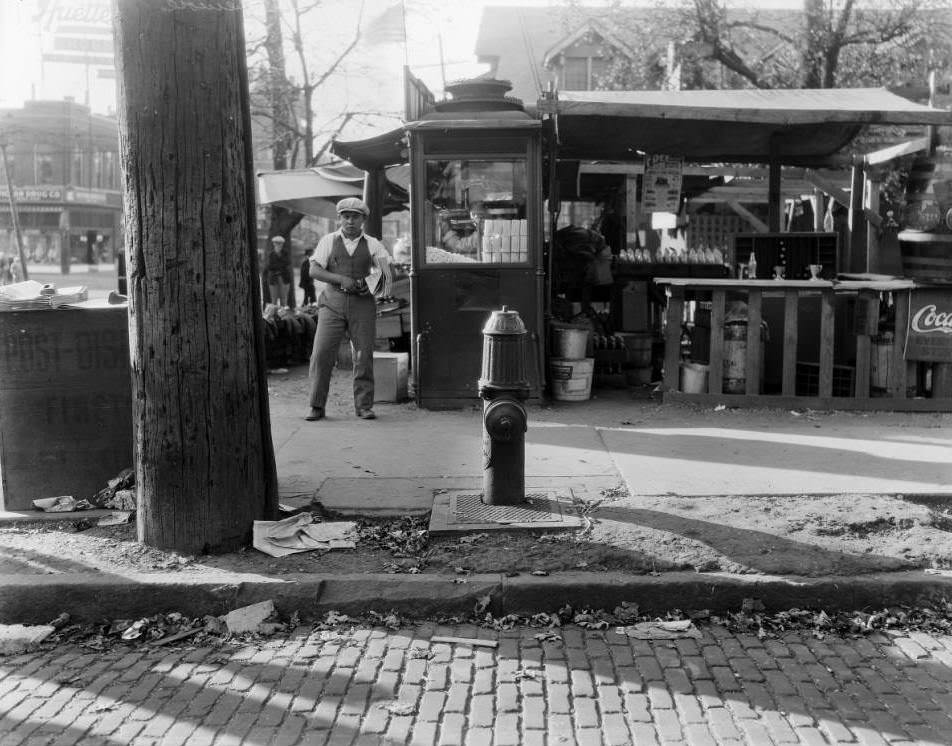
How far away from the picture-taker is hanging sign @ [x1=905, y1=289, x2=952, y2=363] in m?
8.20

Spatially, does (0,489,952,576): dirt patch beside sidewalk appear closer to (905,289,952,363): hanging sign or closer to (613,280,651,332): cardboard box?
(905,289,952,363): hanging sign

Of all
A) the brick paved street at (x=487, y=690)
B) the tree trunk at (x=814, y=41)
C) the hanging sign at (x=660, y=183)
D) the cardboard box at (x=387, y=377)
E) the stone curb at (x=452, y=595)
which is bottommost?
the brick paved street at (x=487, y=690)

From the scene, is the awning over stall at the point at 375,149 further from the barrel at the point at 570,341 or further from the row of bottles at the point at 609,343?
the row of bottles at the point at 609,343

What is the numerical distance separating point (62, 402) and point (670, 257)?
8723 millimetres

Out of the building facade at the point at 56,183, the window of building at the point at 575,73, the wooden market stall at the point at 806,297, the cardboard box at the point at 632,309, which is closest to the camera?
the wooden market stall at the point at 806,297

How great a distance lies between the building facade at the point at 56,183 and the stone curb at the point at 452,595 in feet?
181

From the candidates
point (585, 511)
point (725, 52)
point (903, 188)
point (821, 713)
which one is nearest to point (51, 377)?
point (585, 511)

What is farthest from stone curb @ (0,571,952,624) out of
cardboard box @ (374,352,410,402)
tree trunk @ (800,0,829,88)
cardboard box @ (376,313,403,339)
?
tree trunk @ (800,0,829,88)

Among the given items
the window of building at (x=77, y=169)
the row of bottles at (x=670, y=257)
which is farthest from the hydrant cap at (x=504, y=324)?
the window of building at (x=77, y=169)

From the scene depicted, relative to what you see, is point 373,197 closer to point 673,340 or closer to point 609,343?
point 609,343

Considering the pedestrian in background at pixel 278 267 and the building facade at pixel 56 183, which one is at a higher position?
the building facade at pixel 56 183

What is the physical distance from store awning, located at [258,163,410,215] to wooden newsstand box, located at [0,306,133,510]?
854 cm

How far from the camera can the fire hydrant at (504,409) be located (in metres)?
5.28

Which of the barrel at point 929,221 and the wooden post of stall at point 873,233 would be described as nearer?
the barrel at point 929,221
